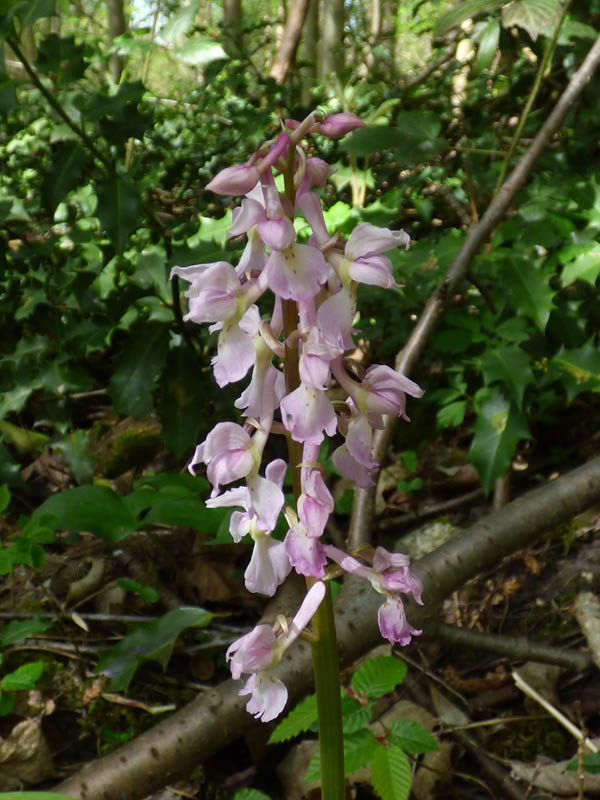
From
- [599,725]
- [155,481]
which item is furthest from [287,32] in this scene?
[599,725]

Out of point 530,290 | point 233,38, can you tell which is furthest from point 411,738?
point 233,38

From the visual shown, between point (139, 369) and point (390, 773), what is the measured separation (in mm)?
1800

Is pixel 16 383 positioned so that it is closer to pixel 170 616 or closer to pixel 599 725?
pixel 170 616

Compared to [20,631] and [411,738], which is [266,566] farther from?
[20,631]

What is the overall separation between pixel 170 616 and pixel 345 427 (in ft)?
4.40

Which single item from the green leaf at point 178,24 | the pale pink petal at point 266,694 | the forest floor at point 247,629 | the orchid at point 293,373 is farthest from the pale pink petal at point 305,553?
the green leaf at point 178,24

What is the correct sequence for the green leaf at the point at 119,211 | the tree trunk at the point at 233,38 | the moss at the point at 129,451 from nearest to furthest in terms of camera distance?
the green leaf at the point at 119,211, the moss at the point at 129,451, the tree trunk at the point at 233,38

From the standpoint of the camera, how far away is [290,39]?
17.9 ft

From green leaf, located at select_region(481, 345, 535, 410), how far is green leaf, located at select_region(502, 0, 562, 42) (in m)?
1.20

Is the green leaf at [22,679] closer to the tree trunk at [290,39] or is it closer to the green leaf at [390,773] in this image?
the green leaf at [390,773]

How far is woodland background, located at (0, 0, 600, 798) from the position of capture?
2113 mm

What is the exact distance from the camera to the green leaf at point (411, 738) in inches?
62.1

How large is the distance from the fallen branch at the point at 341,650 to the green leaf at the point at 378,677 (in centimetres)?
22

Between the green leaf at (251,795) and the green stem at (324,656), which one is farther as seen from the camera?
the green leaf at (251,795)
